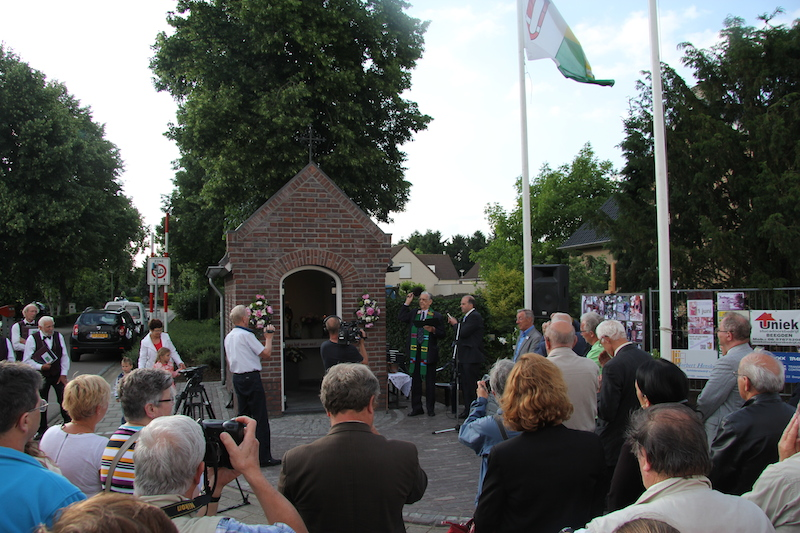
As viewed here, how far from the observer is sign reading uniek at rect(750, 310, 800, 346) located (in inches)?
308

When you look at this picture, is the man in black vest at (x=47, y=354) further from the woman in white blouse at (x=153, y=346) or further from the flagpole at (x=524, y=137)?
the flagpole at (x=524, y=137)

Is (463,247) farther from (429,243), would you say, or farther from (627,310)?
(627,310)

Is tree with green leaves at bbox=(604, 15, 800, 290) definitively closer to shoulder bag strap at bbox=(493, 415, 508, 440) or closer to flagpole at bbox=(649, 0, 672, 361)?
flagpole at bbox=(649, 0, 672, 361)

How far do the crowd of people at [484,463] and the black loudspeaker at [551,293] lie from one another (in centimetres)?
379

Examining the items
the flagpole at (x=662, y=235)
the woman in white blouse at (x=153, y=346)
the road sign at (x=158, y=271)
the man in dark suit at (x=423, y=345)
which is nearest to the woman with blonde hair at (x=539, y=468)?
the flagpole at (x=662, y=235)

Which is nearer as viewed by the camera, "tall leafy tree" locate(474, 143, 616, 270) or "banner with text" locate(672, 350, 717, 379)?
"banner with text" locate(672, 350, 717, 379)

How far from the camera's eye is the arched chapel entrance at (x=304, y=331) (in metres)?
11.9

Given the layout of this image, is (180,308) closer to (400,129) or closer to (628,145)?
(400,129)

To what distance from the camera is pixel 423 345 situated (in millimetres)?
9602

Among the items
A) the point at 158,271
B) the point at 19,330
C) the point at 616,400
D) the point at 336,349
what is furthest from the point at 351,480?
the point at 158,271

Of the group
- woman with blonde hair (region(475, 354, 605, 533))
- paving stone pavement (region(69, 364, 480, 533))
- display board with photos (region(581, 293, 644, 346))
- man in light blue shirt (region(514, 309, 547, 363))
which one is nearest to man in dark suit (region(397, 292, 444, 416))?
paving stone pavement (region(69, 364, 480, 533))

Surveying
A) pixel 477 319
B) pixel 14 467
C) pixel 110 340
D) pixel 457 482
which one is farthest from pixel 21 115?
pixel 14 467

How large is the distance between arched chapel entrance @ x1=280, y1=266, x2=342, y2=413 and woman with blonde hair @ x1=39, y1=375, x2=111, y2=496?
7.14 meters

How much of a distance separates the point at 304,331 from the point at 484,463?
10873mm
